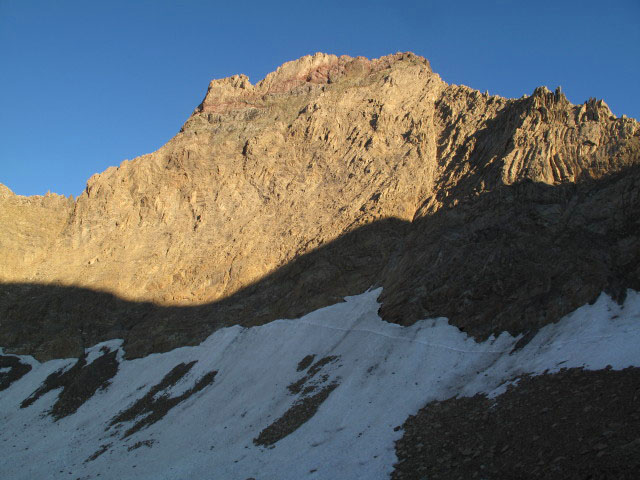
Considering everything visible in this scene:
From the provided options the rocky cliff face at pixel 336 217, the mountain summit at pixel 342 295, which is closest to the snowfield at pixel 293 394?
the mountain summit at pixel 342 295

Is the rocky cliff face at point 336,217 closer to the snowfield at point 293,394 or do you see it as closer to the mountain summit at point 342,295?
the mountain summit at point 342,295

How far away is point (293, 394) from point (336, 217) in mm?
23541

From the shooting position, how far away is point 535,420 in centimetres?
1230

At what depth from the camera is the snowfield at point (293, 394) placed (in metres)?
16.4

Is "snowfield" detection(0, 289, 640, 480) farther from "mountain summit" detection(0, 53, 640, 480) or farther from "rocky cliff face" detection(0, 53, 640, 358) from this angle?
"rocky cliff face" detection(0, 53, 640, 358)

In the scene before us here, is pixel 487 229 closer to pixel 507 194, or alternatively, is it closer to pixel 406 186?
pixel 507 194

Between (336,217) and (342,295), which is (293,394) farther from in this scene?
(336,217)

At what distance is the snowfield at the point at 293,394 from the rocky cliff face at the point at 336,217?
6.38 feet

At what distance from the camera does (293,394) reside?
2366 centimetres

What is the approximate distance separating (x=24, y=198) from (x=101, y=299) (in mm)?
28360

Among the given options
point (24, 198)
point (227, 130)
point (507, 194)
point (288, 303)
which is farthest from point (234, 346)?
point (24, 198)

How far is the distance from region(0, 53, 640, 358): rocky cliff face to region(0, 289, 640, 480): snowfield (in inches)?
76.6

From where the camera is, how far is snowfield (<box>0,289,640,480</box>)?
16359 mm

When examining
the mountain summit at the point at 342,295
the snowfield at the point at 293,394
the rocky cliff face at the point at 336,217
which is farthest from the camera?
the rocky cliff face at the point at 336,217
